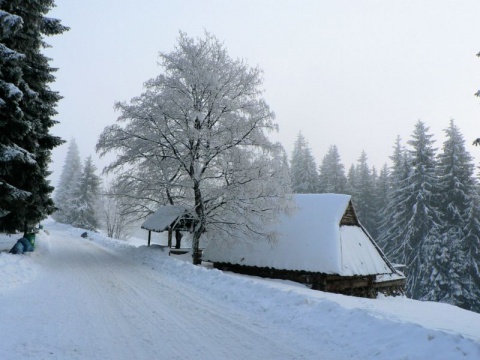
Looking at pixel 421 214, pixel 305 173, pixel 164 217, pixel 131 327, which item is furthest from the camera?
pixel 305 173

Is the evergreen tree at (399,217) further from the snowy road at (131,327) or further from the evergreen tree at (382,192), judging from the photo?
the snowy road at (131,327)

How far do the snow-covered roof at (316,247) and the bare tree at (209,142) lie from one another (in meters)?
1.91

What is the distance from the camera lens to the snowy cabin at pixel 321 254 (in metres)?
17.0

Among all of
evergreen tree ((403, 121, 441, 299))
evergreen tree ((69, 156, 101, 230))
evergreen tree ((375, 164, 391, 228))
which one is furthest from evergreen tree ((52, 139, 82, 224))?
evergreen tree ((403, 121, 441, 299))

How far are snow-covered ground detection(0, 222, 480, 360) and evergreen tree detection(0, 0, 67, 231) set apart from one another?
4.88 metres

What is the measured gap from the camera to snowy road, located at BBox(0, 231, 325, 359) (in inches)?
199

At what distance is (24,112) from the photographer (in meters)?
14.3

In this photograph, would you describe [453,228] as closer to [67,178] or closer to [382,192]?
[382,192]

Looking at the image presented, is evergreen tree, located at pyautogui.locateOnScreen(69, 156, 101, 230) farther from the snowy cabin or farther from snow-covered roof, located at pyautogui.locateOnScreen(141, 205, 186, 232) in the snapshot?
the snowy cabin

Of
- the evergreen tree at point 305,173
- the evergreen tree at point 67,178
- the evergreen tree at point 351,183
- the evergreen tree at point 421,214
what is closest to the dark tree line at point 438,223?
the evergreen tree at point 421,214

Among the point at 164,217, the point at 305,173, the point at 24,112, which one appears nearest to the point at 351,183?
the point at 305,173

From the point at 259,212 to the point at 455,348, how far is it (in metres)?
11.9

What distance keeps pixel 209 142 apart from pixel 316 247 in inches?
319

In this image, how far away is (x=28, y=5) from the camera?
13.7 metres
